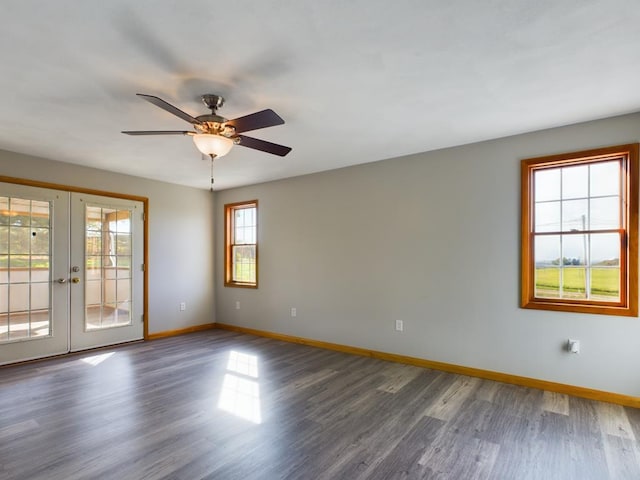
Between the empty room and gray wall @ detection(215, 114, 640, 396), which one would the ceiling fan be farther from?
gray wall @ detection(215, 114, 640, 396)

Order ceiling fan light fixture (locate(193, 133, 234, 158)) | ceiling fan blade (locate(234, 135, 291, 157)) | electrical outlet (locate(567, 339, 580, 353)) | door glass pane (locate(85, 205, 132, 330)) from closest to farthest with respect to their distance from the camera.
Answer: ceiling fan light fixture (locate(193, 133, 234, 158)), ceiling fan blade (locate(234, 135, 291, 157)), electrical outlet (locate(567, 339, 580, 353)), door glass pane (locate(85, 205, 132, 330))

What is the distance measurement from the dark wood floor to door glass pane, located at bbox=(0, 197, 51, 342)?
54cm

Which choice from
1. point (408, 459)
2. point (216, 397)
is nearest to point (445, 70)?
point (408, 459)

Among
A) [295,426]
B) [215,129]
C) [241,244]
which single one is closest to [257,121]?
[215,129]

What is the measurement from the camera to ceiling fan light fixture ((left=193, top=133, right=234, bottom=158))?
8.34 ft

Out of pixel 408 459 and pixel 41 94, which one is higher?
pixel 41 94

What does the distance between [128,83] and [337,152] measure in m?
2.31

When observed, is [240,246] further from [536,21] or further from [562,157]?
[536,21]

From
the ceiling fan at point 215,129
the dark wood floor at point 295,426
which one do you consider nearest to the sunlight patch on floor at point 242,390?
the dark wood floor at point 295,426

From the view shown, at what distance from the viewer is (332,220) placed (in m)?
4.92

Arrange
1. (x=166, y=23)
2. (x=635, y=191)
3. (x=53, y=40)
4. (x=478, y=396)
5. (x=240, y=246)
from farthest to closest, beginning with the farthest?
(x=240, y=246)
(x=478, y=396)
(x=635, y=191)
(x=53, y=40)
(x=166, y=23)

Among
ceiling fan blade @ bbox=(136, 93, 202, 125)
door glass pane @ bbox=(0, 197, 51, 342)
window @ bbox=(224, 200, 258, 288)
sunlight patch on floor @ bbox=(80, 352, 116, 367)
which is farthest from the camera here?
window @ bbox=(224, 200, 258, 288)

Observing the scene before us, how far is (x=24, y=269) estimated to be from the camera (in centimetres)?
418

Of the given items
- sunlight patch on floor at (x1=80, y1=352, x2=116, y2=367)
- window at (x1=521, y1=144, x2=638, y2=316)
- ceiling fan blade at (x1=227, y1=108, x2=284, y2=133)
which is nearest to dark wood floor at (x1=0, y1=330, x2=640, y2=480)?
sunlight patch on floor at (x1=80, y1=352, x2=116, y2=367)
